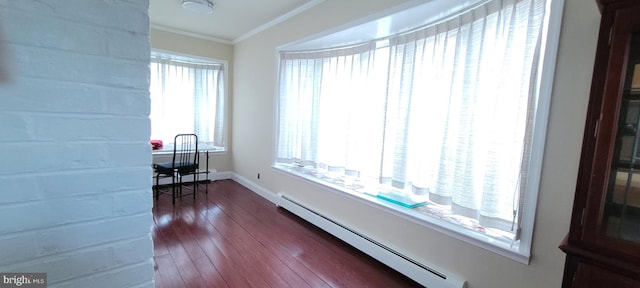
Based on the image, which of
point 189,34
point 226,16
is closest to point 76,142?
point 226,16

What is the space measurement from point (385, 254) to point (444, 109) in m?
1.30

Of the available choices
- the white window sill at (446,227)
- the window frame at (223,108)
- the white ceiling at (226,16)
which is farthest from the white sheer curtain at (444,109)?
the window frame at (223,108)

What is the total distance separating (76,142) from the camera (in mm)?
748

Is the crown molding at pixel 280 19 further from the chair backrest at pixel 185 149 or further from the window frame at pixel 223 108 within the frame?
the chair backrest at pixel 185 149

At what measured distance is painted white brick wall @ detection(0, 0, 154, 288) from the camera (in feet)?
2.21

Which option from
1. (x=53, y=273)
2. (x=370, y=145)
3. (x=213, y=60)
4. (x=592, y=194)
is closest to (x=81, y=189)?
(x=53, y=273)

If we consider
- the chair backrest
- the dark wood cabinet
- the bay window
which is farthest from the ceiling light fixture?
the dark wood cabinet

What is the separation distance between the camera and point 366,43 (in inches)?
113

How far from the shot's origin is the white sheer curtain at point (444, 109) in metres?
1.75

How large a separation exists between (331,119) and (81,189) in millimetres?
2610

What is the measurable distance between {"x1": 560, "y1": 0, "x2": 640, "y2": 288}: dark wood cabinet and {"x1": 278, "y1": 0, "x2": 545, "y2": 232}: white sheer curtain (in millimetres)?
494

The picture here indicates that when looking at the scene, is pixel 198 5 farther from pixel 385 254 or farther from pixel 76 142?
pixel 385 254

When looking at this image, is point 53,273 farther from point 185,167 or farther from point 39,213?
point 185,167

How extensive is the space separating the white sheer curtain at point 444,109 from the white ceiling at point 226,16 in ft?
2.52
